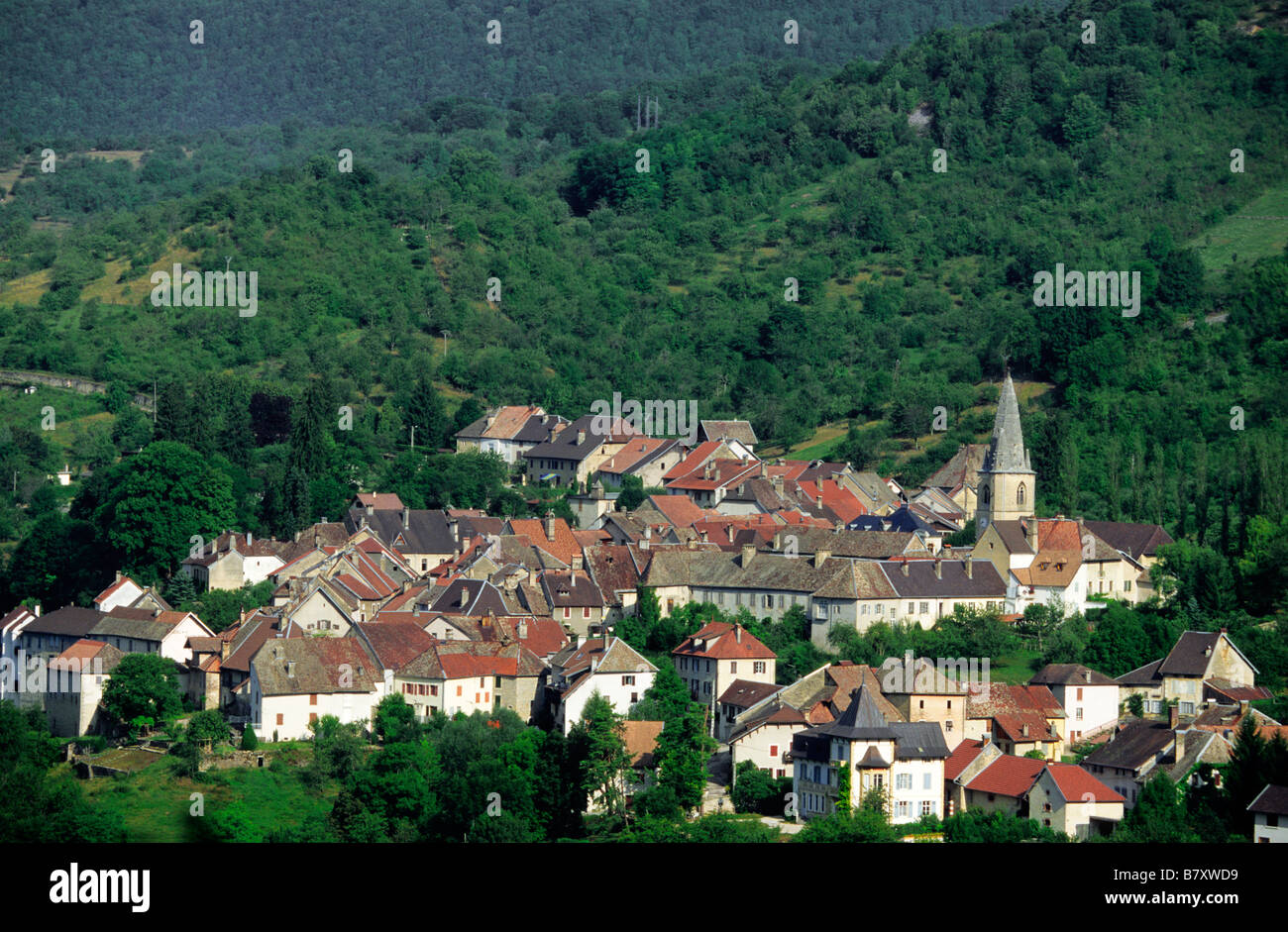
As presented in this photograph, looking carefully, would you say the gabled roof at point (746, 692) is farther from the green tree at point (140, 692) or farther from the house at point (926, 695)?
the green tree at point (140, 692)

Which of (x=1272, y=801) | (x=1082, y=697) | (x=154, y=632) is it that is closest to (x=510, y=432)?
(x=154, y=632)

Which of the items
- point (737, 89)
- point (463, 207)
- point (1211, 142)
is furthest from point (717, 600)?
point (737, 89)

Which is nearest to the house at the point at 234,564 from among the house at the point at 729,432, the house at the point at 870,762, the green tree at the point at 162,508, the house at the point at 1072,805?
the green tree at the point at 162,508

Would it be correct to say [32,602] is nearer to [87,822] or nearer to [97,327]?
[87,822]

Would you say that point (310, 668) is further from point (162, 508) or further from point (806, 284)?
point (806, 284)

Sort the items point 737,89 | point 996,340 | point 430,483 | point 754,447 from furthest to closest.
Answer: point 737,89 < point 996,340 < point 754,447 < point 430,483

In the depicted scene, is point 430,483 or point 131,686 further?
point 430,483
